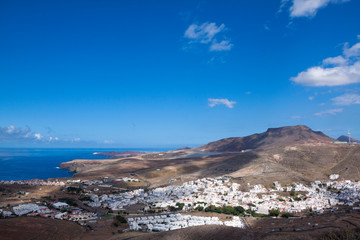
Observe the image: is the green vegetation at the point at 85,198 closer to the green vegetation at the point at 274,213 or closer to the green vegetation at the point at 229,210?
the green vegetation at the point at 229,210

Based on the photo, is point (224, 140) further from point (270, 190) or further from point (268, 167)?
point (270, 190)

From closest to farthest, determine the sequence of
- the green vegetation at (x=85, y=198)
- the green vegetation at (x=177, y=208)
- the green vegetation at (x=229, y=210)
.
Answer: the green vegetation at (x=229, y=210), the green vegetation at (x=177, y=208), the green vegetation at (x=85, y=198)

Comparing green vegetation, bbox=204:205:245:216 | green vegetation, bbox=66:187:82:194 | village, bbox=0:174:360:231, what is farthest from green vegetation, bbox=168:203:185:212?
green vegetation, bbox=66:187:82:194

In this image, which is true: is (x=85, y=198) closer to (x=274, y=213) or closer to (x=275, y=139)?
(x=274, y=213)

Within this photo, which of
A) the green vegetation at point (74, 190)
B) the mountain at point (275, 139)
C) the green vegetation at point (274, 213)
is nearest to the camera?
the green vegetation at point (274, 213)

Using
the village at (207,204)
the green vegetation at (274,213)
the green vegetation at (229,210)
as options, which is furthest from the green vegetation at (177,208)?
the green vegetation at (274,213)

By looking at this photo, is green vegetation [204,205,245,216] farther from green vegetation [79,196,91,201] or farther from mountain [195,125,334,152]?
mountain [195,125,334,152]

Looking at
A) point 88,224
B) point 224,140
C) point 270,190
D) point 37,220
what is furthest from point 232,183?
point 224,140
